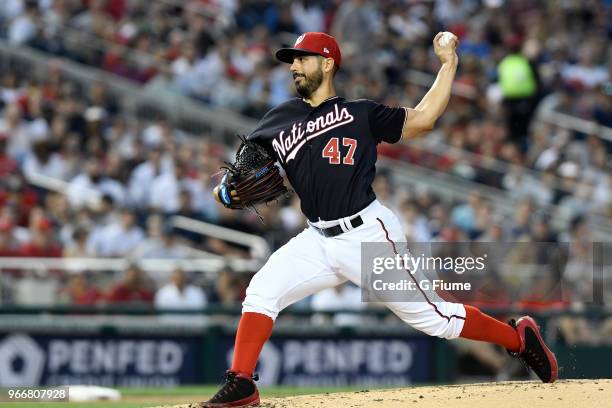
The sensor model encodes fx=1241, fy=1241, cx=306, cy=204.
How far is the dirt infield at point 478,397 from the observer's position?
6.39 metres

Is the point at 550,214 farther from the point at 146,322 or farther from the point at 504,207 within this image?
the point at 146,322

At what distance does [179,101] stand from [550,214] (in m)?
4.51

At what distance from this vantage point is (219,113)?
1466cm

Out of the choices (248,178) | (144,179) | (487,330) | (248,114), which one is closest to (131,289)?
(144,179)

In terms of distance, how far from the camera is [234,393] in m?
6.36

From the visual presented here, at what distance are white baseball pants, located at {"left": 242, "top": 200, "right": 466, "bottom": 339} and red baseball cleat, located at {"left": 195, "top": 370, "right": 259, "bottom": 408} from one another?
35cm

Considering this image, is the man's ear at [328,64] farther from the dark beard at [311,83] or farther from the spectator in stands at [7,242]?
the spectator in stands at [7,242]

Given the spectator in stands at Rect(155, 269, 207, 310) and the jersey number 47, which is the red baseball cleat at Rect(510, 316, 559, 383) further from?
the spectator in stands at Rect(155, 269, 207, 310)

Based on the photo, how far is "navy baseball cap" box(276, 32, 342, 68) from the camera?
648cm

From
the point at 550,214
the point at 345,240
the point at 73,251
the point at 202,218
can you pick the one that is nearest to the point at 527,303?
the point at 550,214

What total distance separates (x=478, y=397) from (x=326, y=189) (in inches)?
54.9

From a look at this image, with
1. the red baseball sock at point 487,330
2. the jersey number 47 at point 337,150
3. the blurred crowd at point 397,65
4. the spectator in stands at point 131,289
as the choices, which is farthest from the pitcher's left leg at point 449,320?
the blurred crowd at point 397,65

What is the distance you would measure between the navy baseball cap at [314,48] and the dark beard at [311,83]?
109mm

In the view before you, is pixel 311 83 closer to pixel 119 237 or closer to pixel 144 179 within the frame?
pixel 119 237
